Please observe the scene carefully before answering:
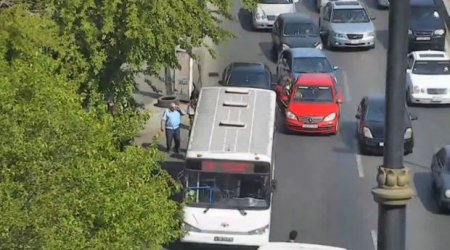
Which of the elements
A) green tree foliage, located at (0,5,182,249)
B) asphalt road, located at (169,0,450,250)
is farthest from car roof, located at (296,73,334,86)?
green tree foliage, located at (0,5,182,249)

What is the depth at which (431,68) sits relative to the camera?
34.8 metres

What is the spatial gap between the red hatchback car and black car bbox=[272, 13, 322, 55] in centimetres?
590

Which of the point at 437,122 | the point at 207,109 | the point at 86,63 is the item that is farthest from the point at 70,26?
the point at 437,122

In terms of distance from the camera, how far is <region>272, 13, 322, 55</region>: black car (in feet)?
126

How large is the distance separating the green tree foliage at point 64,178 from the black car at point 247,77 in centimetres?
1712

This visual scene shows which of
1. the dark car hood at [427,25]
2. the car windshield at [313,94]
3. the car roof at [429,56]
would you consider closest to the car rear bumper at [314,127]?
the car windshield at [313,94]

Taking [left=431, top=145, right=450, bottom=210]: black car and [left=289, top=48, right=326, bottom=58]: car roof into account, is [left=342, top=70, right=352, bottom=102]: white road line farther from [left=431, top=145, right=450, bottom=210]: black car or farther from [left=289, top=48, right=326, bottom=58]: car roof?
[left=431, top=145, right=450, bottom=210]: black car

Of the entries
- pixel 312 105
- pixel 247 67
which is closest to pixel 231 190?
pixel 312 105

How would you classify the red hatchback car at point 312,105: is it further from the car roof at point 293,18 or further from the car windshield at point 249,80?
the car roof at point 293,18

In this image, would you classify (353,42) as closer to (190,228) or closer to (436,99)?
(436,99)

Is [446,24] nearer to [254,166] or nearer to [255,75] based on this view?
[255,75]

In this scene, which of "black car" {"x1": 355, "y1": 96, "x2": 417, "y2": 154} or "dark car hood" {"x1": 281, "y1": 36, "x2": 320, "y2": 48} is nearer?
"black car" {"x1": 355, "y1": 96, "x2": 417, "y2": 154}

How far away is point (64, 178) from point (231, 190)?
10185 mm

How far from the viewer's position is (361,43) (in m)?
39.3
